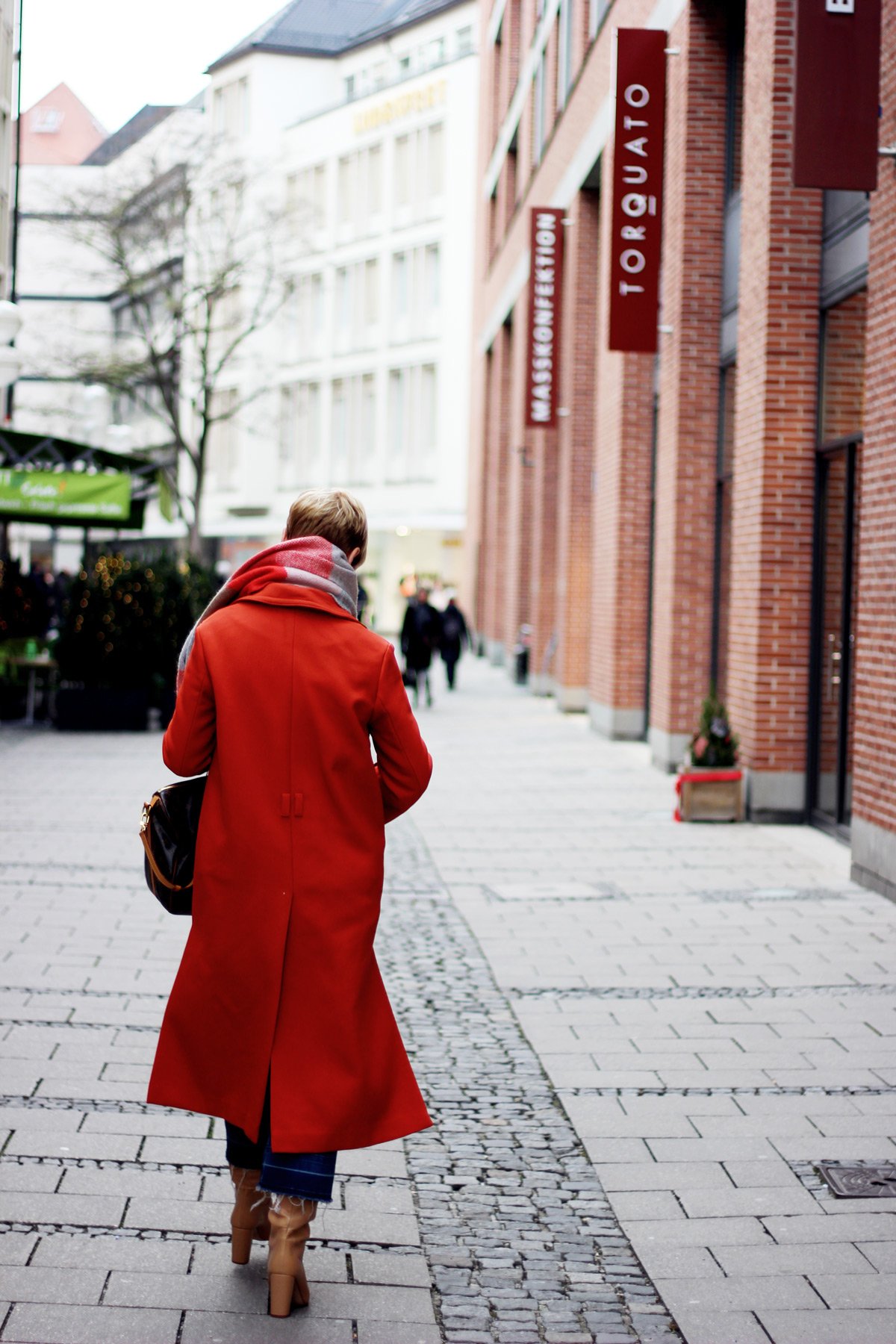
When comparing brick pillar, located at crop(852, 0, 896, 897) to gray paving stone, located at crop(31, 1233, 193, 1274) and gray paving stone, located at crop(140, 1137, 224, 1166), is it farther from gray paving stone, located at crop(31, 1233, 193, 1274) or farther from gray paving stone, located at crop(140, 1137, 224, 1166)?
gray paving stone, located at crop(31, 1233, 193, 1274)

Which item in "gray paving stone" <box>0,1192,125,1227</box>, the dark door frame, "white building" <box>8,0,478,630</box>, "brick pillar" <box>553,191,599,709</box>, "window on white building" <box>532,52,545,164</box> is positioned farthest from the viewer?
"white building" <box>8,0,478,630</box>

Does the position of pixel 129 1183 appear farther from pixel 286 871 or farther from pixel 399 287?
pixel 399 287

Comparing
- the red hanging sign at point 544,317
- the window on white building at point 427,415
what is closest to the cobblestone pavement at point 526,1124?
the red hanging sign at point 544,317

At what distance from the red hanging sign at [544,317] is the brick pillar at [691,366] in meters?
8.21

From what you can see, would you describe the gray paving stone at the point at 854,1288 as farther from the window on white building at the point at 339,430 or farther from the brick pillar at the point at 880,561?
the window on white building at the point at 339,430

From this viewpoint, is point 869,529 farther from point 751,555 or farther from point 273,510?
point 273,510

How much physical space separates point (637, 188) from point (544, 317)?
8457 mm

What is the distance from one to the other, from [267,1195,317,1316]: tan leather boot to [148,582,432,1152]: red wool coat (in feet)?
0.53

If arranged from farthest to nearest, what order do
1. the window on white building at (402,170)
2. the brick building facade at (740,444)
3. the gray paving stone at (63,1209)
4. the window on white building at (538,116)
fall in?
1. the window on white building at (402,170)
2. the window on white building at (538,116)
3. the brick building facade at (740,444)
4. the gray paving stone at (63,1209)

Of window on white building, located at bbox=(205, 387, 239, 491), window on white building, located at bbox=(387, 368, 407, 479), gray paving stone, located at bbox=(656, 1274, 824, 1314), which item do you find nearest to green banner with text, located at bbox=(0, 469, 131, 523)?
gray paving stone, located at bbox=(656, 1274, 824, 1314)

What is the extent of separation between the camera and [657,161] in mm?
15430

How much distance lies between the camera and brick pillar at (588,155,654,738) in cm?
1784

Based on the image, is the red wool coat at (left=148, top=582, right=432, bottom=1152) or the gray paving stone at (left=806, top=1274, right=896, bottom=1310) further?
the gray paving stone at (left=806, top=1274, right=896, bottom=1310)

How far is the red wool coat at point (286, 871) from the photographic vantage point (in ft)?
11.6
